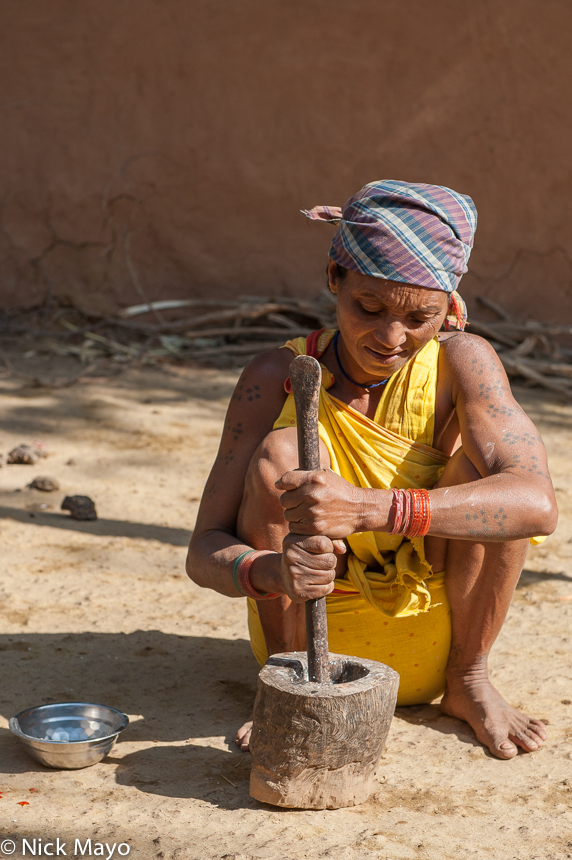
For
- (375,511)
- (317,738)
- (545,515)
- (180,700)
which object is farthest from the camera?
(180,700)

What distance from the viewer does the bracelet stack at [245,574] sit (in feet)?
6.51

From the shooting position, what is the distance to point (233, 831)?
5.81 ft

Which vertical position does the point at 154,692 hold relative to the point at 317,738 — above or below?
below

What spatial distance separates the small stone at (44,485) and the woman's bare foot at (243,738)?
2.01m

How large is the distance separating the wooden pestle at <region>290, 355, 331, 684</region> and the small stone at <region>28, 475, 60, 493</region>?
227 cm

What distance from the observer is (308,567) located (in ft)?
5.97

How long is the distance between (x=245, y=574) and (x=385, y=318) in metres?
0.67

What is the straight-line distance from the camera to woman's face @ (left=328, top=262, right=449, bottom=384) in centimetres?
201

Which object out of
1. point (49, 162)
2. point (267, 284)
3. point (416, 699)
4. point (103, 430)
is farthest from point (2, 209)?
point (416, 699)

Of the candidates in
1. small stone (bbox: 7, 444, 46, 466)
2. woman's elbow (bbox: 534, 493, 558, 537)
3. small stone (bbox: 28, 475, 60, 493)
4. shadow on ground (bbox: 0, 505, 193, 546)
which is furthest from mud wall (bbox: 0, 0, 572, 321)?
woman's elbow (bbox: 534, 493, 558, 537)

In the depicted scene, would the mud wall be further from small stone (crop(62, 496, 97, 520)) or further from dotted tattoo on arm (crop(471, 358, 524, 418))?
dotted tattoo on arm (crop(471, 358, 524, 418))

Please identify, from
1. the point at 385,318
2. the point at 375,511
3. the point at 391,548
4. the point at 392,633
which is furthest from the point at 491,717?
the point at 385,318

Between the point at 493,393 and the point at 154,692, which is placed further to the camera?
the point at 154,692

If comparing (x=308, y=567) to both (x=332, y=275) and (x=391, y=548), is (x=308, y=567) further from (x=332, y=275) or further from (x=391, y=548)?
(x=332, y=275)
